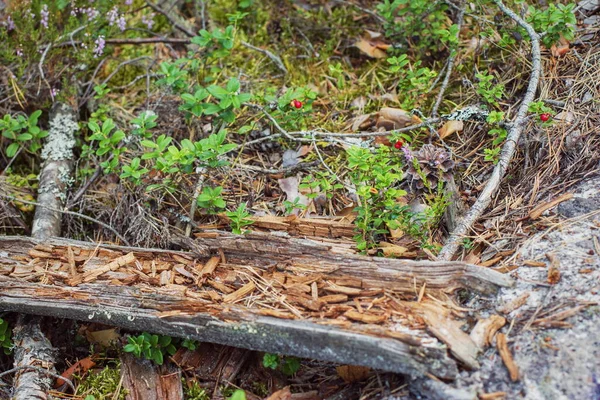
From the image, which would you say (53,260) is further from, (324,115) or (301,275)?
(324,115)

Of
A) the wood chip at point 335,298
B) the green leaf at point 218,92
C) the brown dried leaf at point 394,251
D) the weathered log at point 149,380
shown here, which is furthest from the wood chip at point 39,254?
the brown dried leaf at point 394,251

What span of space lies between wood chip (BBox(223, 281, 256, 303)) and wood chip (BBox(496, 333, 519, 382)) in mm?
1106

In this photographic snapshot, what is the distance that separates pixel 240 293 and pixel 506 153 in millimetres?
1606

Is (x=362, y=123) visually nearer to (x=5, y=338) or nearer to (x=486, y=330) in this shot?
(x=486, y=330)

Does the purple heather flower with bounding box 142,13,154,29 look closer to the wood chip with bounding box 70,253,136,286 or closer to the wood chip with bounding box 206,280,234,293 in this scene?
the wood chip with bounding box 70,253,136,286

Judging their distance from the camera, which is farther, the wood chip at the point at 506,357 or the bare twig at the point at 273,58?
the bare twig at the point at 273,58

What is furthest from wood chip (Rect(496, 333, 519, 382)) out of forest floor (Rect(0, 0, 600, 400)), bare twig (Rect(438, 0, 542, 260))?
bare twig (Rect(438, 0, 542, 260))

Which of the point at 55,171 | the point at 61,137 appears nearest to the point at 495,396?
the point at 55,171

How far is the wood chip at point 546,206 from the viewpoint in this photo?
2.63 m

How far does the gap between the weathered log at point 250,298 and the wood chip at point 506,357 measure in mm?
194

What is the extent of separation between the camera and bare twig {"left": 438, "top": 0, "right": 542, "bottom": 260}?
2.66 m

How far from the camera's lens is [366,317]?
2.23 meters

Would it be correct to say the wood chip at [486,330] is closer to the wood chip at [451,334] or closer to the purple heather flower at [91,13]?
the wood chip at [451,334]

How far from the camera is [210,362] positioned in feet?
8.84
